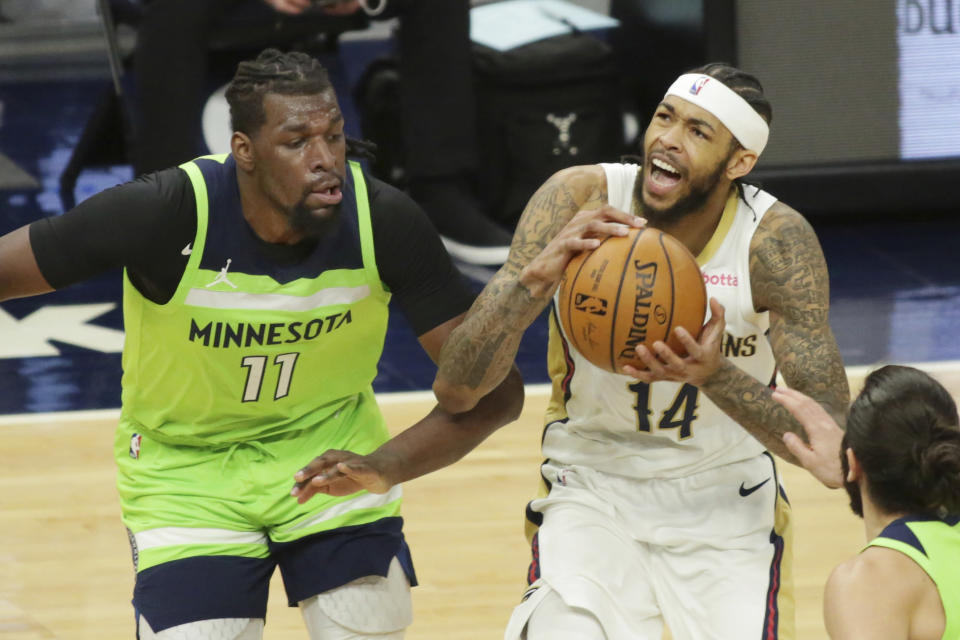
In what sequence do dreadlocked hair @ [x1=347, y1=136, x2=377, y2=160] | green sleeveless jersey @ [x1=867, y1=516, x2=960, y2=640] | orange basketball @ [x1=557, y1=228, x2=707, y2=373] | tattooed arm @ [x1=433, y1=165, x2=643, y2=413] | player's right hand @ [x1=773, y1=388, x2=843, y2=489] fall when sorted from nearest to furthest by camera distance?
green sleeveless jersey @ [x1=867, y1=516, x2=960, y2=640] → player's right hand @ [x1=773, y1=388, x2=843, y2=489] → orange basketball @ [x1=557, y1=228, x2=707, y2=373] → tattooed arm @ [x1=433, y1=165, x2=643, y2=413] → dreadlocked hair @ [x1=347, y1=136, x2=377, y2=160]

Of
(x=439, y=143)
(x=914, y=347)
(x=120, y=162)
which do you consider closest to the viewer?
(x=914, y=347)

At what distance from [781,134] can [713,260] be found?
4.97 meters

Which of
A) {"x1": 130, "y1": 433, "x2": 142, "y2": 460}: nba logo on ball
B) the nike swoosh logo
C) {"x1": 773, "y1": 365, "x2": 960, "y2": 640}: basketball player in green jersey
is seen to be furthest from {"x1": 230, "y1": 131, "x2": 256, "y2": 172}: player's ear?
{"x1": 773, "y1": 365, "x2": 960, "y2": 640}: basketball player in green jersey

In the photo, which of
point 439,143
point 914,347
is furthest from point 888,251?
point 439,143

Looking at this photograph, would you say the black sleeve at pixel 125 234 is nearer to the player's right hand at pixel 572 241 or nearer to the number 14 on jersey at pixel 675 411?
the player's right hand at pixel 572 241

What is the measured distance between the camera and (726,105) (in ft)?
12.3

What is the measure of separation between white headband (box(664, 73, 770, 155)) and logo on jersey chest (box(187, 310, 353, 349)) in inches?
43.3

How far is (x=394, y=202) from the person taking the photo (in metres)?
3.77

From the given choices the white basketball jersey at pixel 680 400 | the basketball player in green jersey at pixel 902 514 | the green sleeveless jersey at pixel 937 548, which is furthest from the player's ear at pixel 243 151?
the green sleeveless jersey at pixel 937 548

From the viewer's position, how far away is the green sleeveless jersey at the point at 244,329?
3662 millimetres

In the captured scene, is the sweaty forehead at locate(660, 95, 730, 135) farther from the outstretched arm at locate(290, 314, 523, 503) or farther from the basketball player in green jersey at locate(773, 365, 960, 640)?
the basketball player in green jersey at locate(773, 365, 960, 640)

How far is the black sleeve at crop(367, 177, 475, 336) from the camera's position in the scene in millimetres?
3738

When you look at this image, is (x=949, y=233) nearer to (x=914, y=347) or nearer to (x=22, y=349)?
(x=914, y=347)

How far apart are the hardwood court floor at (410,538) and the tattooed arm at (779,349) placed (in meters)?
1.25
